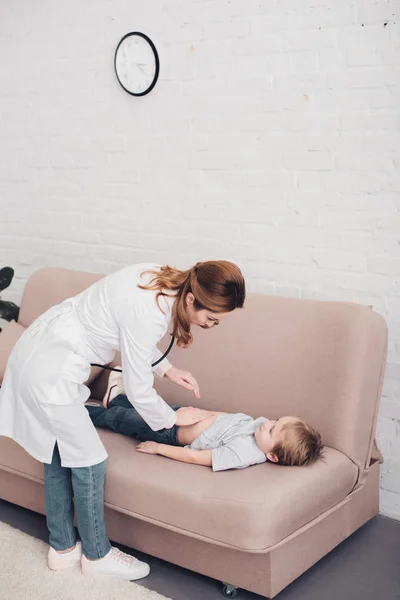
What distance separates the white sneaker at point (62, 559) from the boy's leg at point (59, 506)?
0.02m

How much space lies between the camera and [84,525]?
2752mm

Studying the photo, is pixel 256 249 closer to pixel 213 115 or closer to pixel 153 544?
pixel 213 115

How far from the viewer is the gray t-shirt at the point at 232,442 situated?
2688 mm

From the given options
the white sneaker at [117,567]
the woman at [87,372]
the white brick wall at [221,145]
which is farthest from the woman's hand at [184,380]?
the white brick wall at [221,145]

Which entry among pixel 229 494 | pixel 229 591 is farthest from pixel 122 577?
pixel 229 494

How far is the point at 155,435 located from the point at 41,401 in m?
0.48

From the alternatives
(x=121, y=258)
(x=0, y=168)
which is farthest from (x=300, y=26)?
(x=0, y=168)

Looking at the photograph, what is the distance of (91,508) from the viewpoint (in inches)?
107

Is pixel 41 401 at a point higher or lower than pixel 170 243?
lower

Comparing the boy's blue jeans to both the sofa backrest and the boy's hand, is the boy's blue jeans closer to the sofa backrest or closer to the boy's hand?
the boy's hand

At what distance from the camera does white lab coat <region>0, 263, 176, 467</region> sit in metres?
2.56

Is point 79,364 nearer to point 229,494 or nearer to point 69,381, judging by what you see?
point 69,381

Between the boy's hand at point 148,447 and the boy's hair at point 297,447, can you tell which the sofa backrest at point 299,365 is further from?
the boy's hand at point 148,447

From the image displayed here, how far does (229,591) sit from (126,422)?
2.38ft
